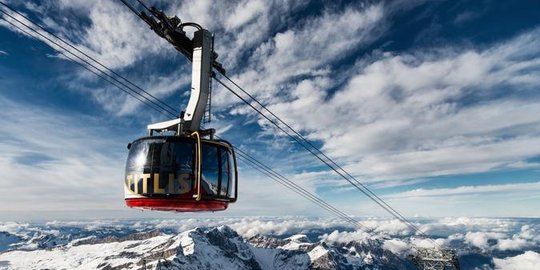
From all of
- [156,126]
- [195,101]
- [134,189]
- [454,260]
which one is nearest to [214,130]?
[195,101]

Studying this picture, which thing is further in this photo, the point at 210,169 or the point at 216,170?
the point at 216,170

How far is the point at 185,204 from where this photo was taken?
12.7 m

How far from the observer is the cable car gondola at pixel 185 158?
12422 mm

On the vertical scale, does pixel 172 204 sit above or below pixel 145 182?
below

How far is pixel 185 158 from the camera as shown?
1245cm

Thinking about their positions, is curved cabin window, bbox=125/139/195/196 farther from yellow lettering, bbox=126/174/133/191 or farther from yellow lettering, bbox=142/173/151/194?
yellow lettering, bbox=126/174/133/191

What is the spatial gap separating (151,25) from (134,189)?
5582 millimetres

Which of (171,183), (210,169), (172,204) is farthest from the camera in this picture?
(210,169)

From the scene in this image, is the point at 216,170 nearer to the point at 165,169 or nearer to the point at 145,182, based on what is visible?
the point at 165,169

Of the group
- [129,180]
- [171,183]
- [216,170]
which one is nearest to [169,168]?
[171,183]

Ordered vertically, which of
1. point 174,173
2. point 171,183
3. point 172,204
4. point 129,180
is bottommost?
point 172,204

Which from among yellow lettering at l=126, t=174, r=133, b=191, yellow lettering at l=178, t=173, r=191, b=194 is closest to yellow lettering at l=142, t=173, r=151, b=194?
yellow lettering at l=126, t=174, r=133, b=191

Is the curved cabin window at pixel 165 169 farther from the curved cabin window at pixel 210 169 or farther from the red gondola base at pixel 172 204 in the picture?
→ the curved cabin window at pixel 210 169

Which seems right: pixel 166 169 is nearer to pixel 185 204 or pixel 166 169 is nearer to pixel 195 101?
pixel 185 204
